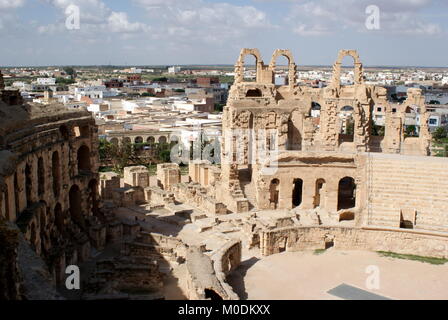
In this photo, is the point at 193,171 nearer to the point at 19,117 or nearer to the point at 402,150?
the point at 402,150

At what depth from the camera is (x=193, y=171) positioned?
38.5 meters

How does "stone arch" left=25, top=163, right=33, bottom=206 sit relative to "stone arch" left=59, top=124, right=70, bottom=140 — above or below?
below

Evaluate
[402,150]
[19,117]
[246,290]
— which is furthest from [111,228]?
[402,150]

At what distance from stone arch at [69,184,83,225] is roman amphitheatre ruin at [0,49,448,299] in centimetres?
6

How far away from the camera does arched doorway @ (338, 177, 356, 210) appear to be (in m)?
29.8

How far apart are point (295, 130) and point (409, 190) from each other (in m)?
9.50

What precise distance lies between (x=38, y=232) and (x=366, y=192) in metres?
15.9

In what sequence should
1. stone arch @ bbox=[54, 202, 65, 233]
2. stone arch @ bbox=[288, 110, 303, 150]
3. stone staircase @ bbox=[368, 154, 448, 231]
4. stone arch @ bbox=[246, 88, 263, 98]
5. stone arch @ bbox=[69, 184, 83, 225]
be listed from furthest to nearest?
stone arch @ bbox=[246, 88, 263, 98] < stone arch @ bbox=[288, 110, 303, 150] < stone arch @ bbox=[69, 184, 83, 225] < stone staircase @ bbox=[368, 154, 448, 231] < stone arch @ bbox=[54, 202, 65, 233]

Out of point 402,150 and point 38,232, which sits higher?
point 402,150

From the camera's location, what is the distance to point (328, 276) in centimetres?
2011

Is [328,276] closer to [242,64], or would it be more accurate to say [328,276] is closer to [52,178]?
[52,178]

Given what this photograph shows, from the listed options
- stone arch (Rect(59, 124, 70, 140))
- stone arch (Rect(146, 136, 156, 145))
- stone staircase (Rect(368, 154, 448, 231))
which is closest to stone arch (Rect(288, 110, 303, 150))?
stone staircase (Rect(368, 154, 448, 231))

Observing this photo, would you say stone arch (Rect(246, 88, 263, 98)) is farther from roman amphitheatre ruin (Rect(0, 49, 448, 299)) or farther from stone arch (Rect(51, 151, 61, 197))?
stone arch (Rect(51, 151, 61, 197))

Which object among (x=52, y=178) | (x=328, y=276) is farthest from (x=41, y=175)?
(x=328, y=276)
